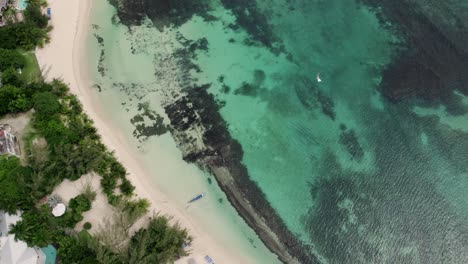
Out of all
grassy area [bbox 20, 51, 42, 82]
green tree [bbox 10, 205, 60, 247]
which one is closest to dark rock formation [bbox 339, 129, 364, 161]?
green tree [bbox 10, 205, 60, 247]

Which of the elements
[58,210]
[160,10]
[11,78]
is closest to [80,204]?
[58,210]

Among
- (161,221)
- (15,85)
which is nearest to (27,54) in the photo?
(15,85)

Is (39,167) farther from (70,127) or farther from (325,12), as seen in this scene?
(325,12)

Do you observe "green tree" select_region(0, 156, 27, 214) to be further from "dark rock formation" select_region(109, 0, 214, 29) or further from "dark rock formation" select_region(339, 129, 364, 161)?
"dark rock formation" select_region(339, 129, 364, 161)

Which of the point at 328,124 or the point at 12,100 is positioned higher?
the point at 12,100

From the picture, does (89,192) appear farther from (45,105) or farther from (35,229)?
(45,105)

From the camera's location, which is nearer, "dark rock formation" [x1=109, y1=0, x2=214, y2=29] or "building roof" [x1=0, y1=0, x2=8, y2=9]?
"building roof" [x1=0, y1=0, x2=8, y2=9]
